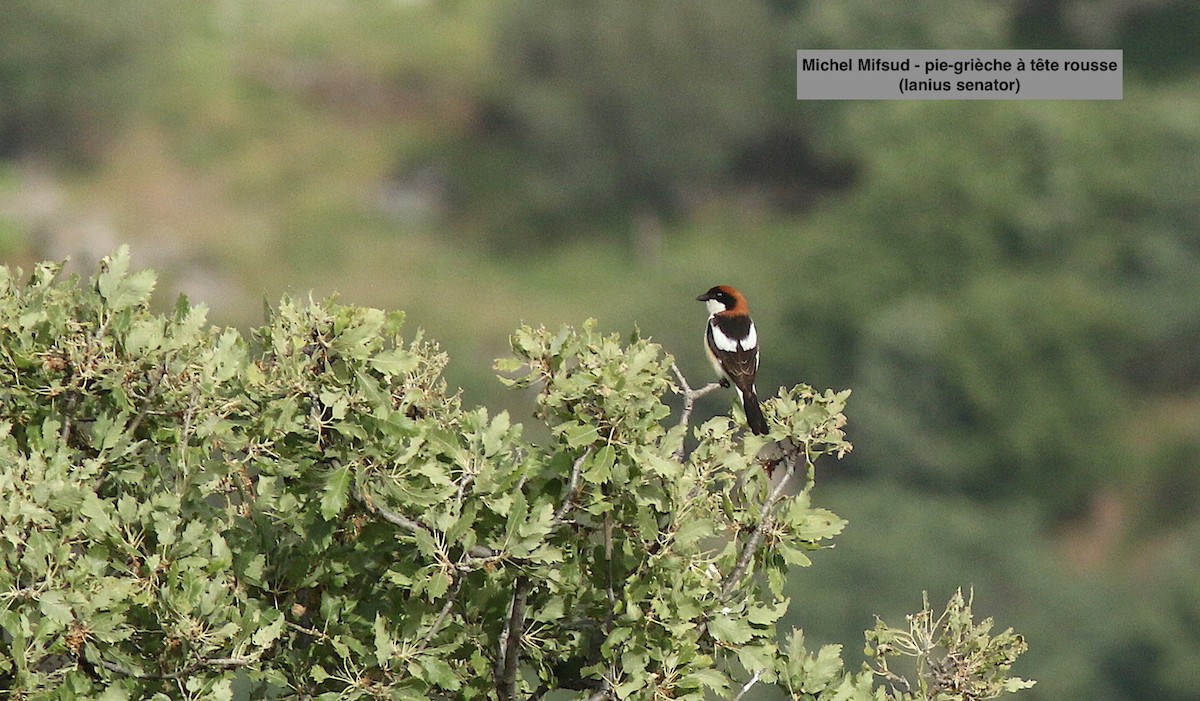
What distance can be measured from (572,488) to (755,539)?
1.49 meters

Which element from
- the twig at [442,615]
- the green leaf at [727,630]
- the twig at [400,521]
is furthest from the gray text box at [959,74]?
the twig at [400,521]

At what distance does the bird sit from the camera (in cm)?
1827

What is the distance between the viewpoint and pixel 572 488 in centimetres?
1018

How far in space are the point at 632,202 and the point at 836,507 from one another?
4550cm

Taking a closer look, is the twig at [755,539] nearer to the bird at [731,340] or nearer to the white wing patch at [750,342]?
the bird at [731,340]

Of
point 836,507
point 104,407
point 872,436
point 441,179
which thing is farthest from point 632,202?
point 104,407

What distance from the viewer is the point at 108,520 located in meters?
10.4

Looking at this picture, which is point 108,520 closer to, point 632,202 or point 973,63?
point 973,63

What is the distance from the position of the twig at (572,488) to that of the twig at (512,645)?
0.48 meters

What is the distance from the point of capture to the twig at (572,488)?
33.2 ft

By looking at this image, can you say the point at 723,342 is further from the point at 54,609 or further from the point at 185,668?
the point at 54,609

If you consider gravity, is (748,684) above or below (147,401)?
below

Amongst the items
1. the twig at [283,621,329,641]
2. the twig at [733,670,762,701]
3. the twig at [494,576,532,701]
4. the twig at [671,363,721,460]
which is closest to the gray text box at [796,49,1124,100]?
the twig at [671,363,721,460]

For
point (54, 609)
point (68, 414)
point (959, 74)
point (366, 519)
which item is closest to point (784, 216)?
point (959, 74)
